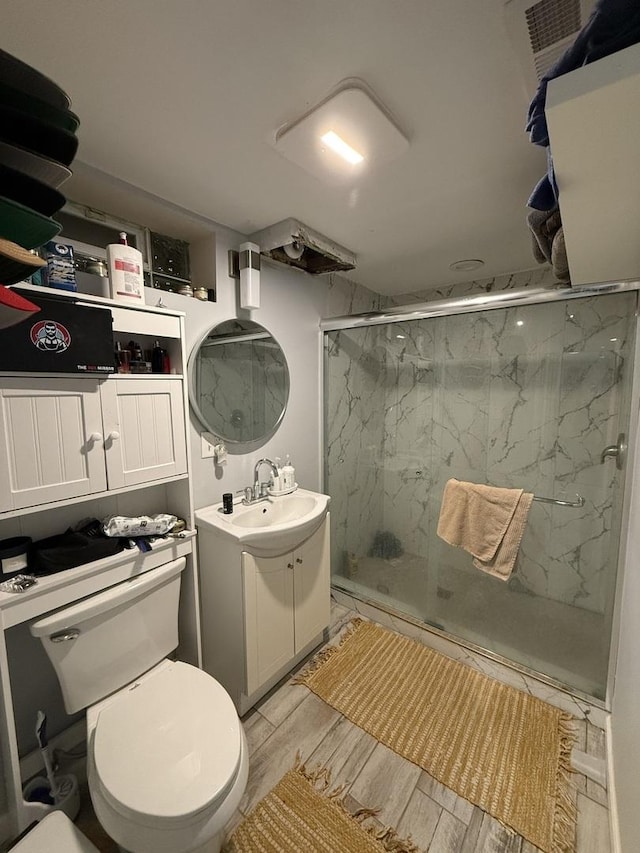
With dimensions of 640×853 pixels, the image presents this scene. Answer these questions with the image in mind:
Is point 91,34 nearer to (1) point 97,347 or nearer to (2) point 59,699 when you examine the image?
(1) point 97,347

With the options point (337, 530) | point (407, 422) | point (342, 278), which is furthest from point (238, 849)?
point (342, 278)

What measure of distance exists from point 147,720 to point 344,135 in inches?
74.6

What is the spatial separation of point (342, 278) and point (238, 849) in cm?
280

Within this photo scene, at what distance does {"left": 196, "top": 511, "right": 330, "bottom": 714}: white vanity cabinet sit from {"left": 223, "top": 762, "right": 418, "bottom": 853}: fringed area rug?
0.37 meters

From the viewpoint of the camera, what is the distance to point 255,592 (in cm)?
146

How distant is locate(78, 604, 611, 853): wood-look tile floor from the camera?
112 centimetres

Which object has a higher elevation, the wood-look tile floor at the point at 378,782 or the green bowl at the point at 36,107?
the green bowl at the point at 36,107

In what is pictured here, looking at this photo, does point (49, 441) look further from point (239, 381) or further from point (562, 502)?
point (562, 502)

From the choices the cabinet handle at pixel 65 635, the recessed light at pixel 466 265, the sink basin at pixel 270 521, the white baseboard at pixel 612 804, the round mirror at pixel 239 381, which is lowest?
the white baseboard at pixel 612 804

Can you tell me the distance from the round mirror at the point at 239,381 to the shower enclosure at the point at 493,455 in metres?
0.51

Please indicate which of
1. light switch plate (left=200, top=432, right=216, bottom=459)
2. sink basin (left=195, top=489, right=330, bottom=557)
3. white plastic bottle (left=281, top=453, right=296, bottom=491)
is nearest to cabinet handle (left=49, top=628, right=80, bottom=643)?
sink basin (left=195, top=489, right=330, bottom=557)

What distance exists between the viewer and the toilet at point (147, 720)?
2.85 ft

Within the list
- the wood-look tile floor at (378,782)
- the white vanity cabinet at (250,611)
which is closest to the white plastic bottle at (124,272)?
the white vanity cabinet at (250,611)

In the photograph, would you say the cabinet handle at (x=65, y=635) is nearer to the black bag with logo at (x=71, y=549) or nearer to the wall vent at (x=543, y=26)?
the black bag with logo at (x=71, y=549)
